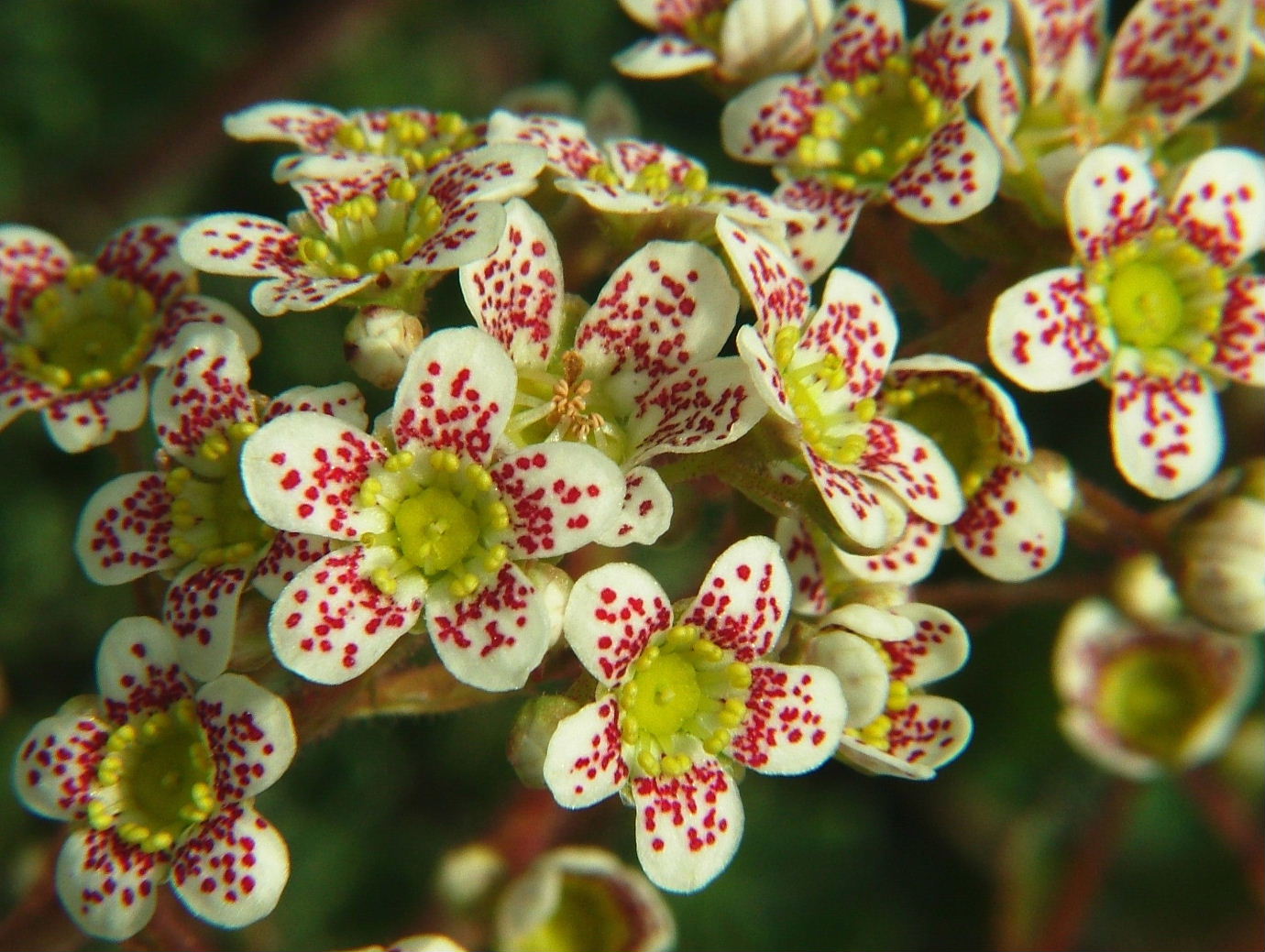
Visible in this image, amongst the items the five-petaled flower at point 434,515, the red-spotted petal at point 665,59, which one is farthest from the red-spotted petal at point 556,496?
the red-spotted petal at point 665,59

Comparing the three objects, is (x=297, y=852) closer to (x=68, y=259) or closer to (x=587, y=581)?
(x=68, y=259)

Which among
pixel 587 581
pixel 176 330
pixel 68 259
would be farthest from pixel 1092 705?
pixel 68 259

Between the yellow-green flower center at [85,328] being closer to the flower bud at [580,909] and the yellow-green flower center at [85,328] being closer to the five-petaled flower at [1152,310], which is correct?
the flower bud at [580,909]

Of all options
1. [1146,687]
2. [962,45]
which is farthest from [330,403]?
[1146,687]

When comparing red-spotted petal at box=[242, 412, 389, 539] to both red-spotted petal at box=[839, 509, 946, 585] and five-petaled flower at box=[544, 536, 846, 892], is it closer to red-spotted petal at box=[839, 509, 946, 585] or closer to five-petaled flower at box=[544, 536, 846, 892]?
five-petaled flower at box=[544, 536, 846, 892]

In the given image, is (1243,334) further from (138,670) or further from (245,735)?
(138,670)
